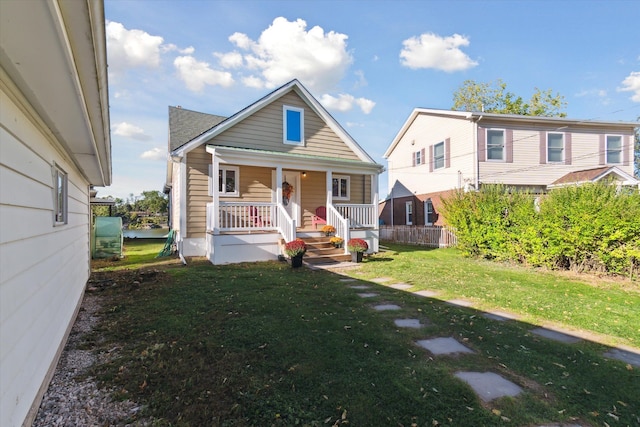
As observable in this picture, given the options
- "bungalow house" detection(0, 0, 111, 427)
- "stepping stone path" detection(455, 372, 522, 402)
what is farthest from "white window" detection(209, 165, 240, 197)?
"stepping stone path" detection(455, 372, 522, 402)

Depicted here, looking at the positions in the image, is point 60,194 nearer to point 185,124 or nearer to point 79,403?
point 79,403

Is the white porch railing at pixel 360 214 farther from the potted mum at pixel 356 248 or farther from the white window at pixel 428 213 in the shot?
the white window at pixel 428 213

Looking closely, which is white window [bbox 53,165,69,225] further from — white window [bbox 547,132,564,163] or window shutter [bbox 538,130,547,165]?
white window [bbox 547,132,564,163]

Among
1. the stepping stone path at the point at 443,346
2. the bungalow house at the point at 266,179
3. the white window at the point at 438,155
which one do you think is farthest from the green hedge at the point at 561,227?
the white window at the point at 438,155

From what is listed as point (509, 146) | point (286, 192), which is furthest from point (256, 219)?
point (509, 146)

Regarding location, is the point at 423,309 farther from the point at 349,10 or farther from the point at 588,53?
the point at 588,53

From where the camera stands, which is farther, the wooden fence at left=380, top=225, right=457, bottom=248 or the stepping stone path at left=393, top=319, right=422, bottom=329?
the wooden fence at left=380, top=225, right=457, bottom=248

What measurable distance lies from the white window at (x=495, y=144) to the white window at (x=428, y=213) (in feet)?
13.2

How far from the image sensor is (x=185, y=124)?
528 inches

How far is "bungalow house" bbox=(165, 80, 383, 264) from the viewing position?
9.73 meters

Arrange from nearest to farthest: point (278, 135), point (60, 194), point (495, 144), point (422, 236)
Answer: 1. point (60, 194)
2. point (278, 135)
3. point (495, 144)
4. point (422, 236)

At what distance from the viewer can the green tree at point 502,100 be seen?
2750cm

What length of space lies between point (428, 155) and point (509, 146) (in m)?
4.23

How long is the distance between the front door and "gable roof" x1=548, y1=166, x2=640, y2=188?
40.4 ft
